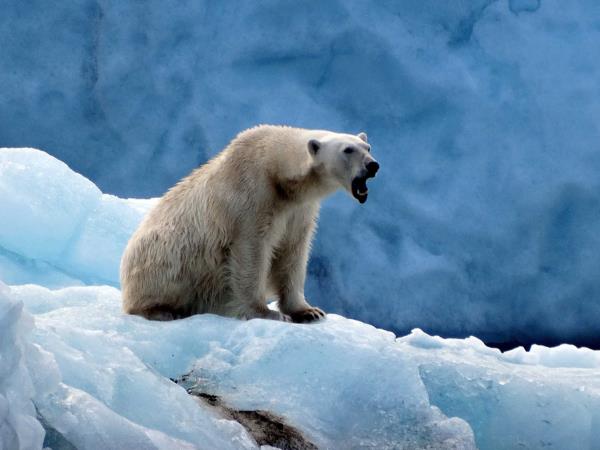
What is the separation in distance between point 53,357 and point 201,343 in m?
1.18

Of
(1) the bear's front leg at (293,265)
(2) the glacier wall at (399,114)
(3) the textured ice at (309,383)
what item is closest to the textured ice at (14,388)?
(3) the textured ice at (309,383)

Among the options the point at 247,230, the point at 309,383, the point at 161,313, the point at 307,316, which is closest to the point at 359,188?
the point at 247,230

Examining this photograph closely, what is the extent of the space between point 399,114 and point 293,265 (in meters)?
5.55

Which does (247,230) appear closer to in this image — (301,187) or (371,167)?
(301,187)

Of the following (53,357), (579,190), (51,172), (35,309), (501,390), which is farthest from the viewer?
(579,190)

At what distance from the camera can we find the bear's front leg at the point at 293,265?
197 inches

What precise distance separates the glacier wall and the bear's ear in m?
5.23

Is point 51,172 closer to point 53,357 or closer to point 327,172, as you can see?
point 327,172

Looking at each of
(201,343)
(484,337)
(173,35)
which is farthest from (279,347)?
(173,35)

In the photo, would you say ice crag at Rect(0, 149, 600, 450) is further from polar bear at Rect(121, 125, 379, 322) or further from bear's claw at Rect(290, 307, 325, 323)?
polar bear at Rect(121, 125, 379, 322)

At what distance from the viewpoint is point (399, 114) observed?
1035 cm

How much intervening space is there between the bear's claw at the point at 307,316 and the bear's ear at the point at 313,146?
0.76 meters

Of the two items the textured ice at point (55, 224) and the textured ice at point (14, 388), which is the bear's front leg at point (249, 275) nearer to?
the textured ice at point (14, 388)

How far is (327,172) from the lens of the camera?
15.7 feet
